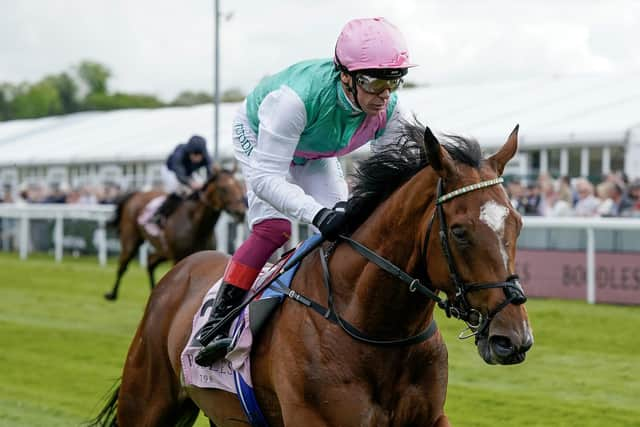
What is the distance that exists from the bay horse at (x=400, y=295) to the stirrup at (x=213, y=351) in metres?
0.15

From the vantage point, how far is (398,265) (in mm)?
3297

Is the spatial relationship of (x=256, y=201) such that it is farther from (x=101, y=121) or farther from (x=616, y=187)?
(x=101, y=121)

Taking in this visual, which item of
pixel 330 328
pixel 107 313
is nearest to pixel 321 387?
pixel 330 328

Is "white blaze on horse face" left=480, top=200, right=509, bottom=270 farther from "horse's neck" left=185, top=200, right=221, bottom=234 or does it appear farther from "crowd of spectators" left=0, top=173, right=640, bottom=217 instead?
"crowd of spectators" left=0, top=173, right=640, bottom=217

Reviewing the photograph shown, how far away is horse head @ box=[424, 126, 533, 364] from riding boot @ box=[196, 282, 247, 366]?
39.6 inches

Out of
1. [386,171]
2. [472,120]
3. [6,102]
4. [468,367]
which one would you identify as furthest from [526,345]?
[6,102]

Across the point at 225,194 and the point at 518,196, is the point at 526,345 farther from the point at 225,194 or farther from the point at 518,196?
the point at 518,196

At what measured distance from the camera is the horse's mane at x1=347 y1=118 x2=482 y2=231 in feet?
11.2

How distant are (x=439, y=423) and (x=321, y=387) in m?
0.43

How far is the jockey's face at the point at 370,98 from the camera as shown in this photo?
3479 millimetres

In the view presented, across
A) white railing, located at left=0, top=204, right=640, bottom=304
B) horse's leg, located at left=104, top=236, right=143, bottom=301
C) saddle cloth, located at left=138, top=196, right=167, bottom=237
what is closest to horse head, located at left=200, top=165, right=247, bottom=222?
saddle cloth, located at left=138, top=196, right=167, bottom=237

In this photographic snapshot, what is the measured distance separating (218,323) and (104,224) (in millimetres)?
14358

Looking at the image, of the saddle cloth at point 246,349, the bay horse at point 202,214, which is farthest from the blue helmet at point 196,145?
the saddle cloth at point 246,349

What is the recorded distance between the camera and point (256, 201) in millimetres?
3938
